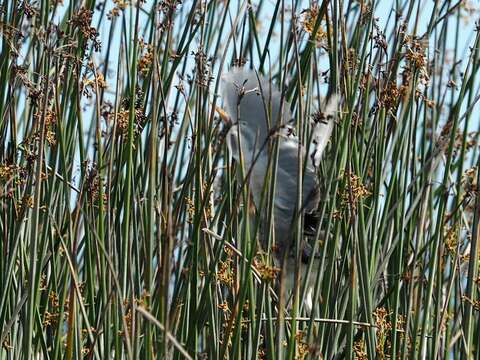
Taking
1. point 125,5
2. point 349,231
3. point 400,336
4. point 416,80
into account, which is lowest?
point 400,336

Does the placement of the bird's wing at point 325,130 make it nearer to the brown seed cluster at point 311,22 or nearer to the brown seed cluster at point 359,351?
the brown seed cluster at point 311,22

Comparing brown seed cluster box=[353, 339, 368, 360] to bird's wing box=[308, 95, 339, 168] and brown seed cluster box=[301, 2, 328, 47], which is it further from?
brown seed cluster box=[301, 2, 328, 47]

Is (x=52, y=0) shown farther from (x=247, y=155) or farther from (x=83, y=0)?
(x=247, y=155)

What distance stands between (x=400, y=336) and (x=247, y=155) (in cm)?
47

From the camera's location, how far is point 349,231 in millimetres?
1629

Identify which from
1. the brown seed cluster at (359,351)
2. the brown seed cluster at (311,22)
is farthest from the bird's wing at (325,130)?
the brown seed cluster at (359,351)

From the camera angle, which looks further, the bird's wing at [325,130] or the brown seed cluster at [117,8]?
the brown seed cluster at [117,8]

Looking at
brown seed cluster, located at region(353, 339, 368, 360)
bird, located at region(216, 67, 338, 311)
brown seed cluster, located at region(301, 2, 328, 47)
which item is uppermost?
brown seed cluster, located at region(301, 2, 328, 47)

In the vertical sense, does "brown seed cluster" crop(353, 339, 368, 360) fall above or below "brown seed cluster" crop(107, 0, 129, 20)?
below

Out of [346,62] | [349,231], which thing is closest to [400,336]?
[349,231]

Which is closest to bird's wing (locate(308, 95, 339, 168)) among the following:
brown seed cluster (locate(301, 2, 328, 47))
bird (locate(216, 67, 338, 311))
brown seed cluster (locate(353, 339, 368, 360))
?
bird (locate(216, 67, 338, 311))

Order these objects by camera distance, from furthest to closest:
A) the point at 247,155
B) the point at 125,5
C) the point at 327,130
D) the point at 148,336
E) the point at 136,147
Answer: the point at 125,5 < the point at 247,155 < the point at 136,147 < the point at 327,130 < the point at 148,336

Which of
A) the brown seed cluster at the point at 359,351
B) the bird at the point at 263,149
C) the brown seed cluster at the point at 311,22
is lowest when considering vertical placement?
the brown seed cluster at the point at 359,351

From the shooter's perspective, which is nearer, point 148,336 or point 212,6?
point 148,336
